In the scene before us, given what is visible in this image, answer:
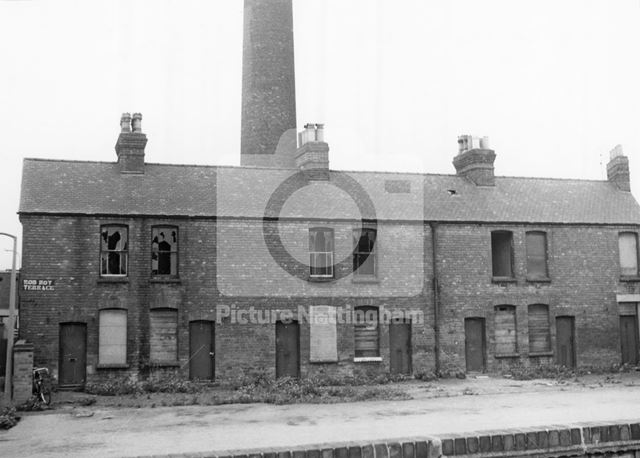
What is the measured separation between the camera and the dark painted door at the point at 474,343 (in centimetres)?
2417

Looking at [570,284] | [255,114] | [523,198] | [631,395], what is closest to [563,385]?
[631,395]

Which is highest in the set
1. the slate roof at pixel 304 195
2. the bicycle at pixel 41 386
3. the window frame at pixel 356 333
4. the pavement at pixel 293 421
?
the slate roof at pixel 304 195

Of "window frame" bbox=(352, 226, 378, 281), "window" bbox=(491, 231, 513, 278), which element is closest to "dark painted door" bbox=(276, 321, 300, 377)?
"window frame" bbox=(352, 226, 378, 281)

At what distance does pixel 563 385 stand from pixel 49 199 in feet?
53.8

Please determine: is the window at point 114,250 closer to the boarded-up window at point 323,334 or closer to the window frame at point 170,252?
the window frame at point 170,252

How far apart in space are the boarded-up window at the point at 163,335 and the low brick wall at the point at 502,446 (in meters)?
13.6

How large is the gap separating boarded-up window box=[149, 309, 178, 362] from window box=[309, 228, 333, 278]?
477cm

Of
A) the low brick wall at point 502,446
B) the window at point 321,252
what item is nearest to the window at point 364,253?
the window at point 321,252

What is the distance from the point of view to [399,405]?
17.4m

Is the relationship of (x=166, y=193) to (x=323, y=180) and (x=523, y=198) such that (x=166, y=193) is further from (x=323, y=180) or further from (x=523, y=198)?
(x=523, y=198)

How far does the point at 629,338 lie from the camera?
85.3 ft

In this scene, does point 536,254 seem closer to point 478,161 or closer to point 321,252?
point 478,161

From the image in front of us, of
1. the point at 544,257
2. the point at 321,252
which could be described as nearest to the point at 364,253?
the point at 321,252

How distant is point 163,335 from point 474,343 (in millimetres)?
10426
